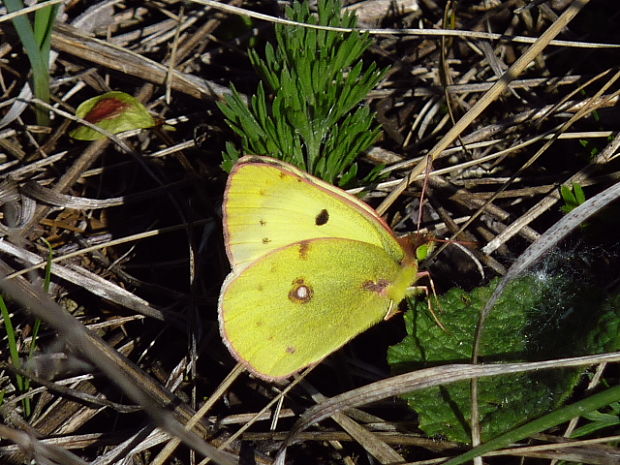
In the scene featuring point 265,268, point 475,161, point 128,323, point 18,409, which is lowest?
point 18,409

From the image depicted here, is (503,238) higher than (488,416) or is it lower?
higher

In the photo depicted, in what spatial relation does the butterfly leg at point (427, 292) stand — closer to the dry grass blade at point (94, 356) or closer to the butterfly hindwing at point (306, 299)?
the butterfly hindwing at point (306, 299)

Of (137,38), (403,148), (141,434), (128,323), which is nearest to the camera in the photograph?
(141,434)

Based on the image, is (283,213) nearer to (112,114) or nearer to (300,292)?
(300,292)

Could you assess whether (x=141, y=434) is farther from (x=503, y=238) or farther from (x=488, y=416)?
(x=503, y=238)

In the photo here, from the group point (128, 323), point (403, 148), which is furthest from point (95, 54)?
point (403, 148)

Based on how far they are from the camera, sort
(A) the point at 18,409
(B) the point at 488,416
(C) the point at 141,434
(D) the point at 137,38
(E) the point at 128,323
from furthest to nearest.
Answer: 1. (D) the point at 137,38
2. (E) the point at 128,323
3. (A) the point at 18,409
4. (C) the point at 141,434
5. (B) the point at 488,416

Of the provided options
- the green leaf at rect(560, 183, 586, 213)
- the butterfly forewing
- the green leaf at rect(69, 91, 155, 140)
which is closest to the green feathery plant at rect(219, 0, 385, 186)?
the butterfly forewing

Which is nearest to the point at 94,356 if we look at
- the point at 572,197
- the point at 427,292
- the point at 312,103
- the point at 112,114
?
the point at 427,292
